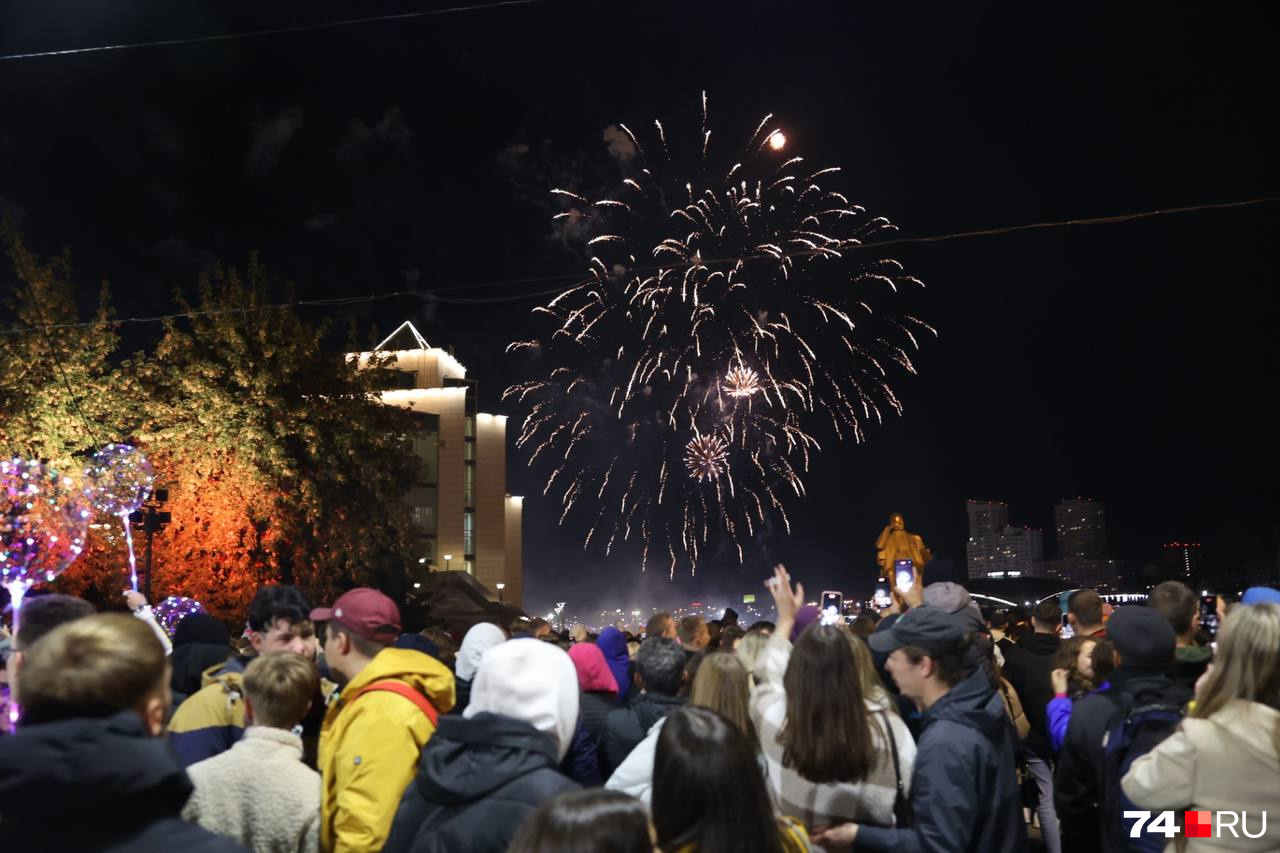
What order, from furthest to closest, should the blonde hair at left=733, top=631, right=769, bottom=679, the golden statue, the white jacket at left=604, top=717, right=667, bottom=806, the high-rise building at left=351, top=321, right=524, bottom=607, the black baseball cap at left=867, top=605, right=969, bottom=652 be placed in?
1. the high-rise building at left=351, top=321, right=524, bottom=607
2. the golden statue
3. the blonde hair at left=733, top=631, right=769, bottom=679
4. the black baseball cap at left=867, top=605, right=969, bottom=652
5. the white jacket at left=604, top=717, right=667, bottom=806

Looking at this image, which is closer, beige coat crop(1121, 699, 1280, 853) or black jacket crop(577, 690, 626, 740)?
beige coat crop(1121, 699, 1280, 853)

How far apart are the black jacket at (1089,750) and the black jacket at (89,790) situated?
4.08 meters

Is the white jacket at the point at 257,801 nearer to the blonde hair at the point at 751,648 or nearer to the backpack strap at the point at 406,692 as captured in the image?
the backpack strap at the point at 406,692

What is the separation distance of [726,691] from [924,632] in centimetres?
96

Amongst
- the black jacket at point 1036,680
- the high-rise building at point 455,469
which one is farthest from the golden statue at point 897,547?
the high-rise building at point 455,469

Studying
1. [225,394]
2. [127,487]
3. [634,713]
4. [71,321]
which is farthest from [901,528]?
[71,321]

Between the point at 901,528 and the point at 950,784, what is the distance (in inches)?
310

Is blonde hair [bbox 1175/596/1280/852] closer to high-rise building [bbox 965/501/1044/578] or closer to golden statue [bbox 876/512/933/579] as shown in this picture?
golden statue [bbox 876/512/933/579]

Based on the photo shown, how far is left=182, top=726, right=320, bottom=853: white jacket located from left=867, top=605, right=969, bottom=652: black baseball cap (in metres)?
2.46

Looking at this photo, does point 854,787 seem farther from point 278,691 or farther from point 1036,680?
point 1036,680

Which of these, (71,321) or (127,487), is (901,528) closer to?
(127,487)

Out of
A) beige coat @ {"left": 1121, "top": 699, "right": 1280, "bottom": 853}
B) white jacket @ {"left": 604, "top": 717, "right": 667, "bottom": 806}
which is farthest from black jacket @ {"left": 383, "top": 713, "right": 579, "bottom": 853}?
beige coat @ {"left": 1121, "top": 699, "right": 1280, "bottom": 853}

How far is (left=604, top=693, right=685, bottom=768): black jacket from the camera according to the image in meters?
5.39

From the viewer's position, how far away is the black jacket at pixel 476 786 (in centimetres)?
309
